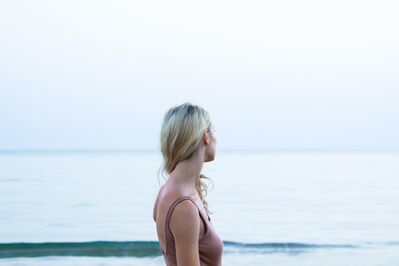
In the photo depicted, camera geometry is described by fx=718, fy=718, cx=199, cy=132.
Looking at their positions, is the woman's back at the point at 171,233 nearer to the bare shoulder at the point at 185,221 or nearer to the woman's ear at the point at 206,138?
the bare shoulder at the point at 185,221

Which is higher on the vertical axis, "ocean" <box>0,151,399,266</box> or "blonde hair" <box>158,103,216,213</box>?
"blonde hair" <box>158,103,216,213</box>

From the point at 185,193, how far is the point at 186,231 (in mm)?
111

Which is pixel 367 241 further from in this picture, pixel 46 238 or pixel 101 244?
pixel 46 238

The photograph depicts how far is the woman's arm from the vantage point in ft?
6.33

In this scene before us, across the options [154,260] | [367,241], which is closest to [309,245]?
[367,241]

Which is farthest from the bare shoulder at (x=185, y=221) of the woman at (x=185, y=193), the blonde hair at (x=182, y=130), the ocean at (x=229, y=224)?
the ocean at (x=229, y=224)

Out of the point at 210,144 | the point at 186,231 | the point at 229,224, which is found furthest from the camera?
the point at 229,224

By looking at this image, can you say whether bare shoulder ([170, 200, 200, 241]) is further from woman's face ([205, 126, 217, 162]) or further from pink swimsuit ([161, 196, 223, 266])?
woman's face ([205, 126, 217, 162])

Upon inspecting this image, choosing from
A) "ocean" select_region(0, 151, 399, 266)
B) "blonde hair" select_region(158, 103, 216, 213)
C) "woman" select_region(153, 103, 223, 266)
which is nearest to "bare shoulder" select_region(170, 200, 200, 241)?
"woman" select_region(153, 103, 223, 266)

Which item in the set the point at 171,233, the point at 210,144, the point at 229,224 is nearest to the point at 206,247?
the point at 171,233

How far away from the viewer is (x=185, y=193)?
1982mm

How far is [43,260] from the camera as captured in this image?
11172 mm

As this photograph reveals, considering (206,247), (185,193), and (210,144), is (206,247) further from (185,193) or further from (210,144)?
(210,144)

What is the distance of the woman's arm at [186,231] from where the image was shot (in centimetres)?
193
